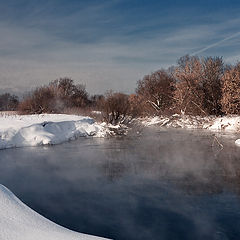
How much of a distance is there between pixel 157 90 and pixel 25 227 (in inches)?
1529

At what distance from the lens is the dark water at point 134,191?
4637 millimetres

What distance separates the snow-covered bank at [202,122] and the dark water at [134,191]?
11440 millimetres

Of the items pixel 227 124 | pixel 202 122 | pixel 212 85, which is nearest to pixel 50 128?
pixel 227 124

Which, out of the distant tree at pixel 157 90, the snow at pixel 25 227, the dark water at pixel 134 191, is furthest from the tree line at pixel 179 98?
the snow at pixel 25 227

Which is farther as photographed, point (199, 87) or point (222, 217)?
point (199, 87)

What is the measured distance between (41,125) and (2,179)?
8.53m

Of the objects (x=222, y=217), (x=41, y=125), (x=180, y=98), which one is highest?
(x=180, y=98)

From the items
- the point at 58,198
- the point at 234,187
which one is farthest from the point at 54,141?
the point at 234,187

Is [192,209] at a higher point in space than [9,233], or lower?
lower

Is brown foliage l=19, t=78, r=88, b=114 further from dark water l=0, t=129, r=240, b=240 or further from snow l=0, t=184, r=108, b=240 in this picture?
snow l=0, t=184, r=108, b=240

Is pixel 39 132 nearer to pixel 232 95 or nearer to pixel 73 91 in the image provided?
pixel 232 95

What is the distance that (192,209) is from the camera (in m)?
5.41

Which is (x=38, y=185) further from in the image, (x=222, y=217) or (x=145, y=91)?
(x=145, y=91)

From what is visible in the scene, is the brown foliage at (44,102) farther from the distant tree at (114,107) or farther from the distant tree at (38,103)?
the distant tree at (114,107)
